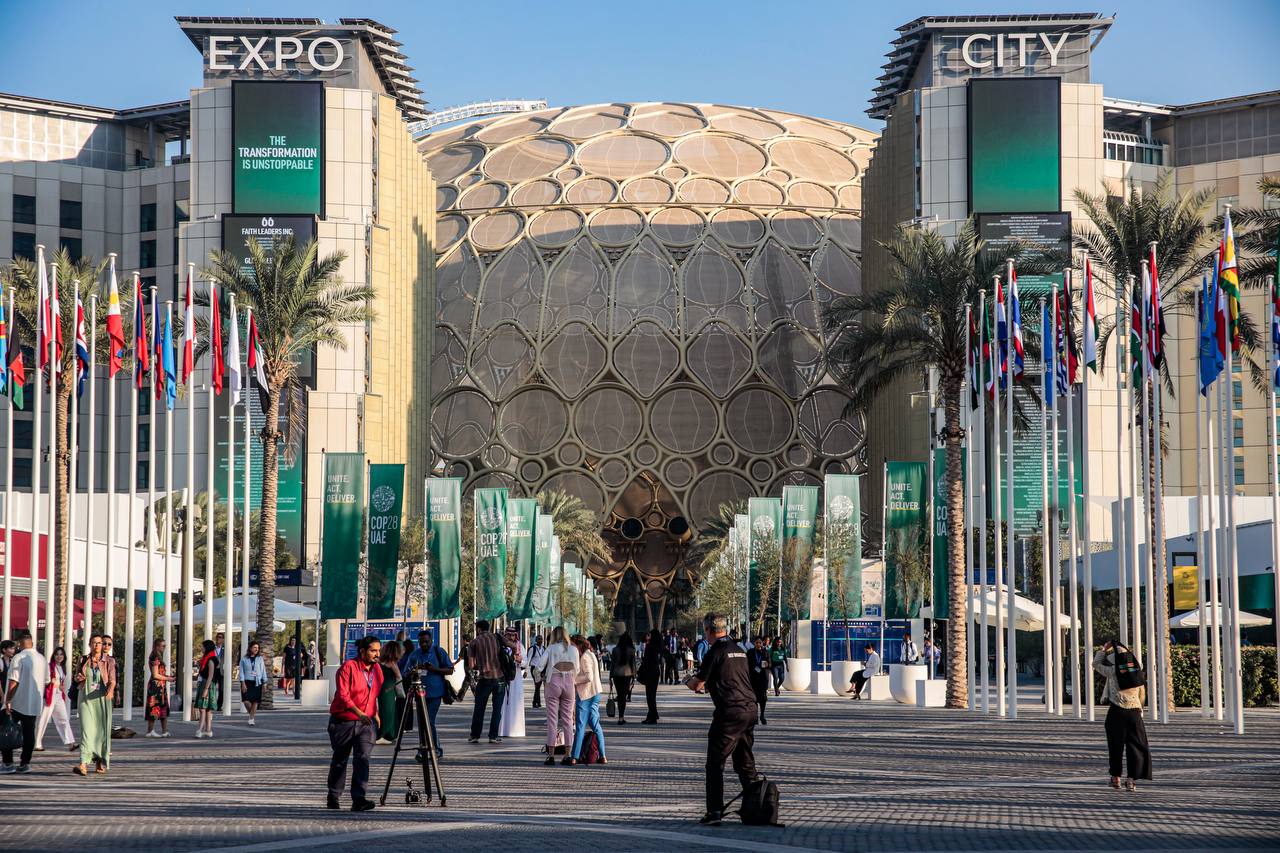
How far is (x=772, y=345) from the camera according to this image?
96.4 meters

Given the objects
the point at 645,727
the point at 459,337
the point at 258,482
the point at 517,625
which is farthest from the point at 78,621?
the point at 459,337

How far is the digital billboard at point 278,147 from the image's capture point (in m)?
71.8

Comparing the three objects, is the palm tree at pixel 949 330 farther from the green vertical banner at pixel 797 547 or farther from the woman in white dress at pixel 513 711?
the green vertical banner at pixel 797 547

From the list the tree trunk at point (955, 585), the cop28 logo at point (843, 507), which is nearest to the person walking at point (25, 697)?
the tree trunk at point (955, 585)

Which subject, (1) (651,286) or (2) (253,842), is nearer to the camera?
(2) (253,842)

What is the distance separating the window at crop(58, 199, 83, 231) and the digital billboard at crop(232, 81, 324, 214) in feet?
81.9

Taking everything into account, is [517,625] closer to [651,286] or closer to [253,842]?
[651,286]

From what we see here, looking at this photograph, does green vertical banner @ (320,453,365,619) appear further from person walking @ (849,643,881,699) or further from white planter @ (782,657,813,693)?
white planter @ (782,657,813,693)

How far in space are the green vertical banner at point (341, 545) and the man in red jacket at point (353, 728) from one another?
24615 mm

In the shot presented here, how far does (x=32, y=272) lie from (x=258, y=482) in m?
28.2

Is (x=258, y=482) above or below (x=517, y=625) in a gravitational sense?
above

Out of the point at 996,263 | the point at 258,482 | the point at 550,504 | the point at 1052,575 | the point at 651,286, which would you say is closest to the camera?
the point at 1052,575

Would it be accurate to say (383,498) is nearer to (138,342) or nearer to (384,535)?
(384,535)

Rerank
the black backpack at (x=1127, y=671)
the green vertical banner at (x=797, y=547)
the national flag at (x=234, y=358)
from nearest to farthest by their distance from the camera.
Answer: the black backpack at (x=1127, y=671) < the national flag at (x=234, y=358) < the green vertical banner at (x=797, y=547)
